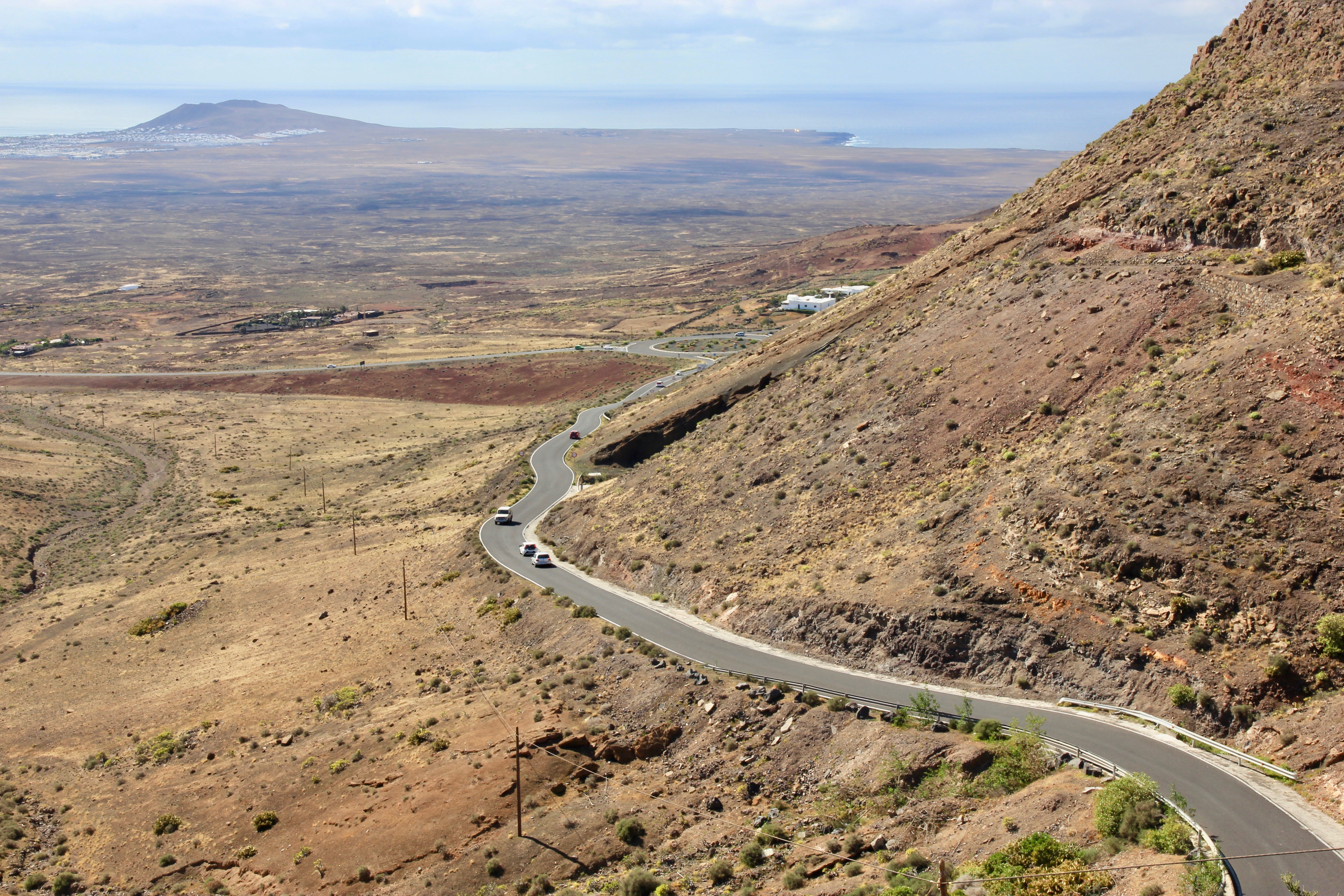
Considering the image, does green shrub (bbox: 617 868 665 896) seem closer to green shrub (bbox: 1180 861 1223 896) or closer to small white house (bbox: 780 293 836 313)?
green shrub (bbox: 1180 861 1223 896)

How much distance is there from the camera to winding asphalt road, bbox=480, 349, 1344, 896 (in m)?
14.2

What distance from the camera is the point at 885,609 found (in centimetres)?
2452

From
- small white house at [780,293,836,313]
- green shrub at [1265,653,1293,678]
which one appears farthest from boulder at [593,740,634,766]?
small white house at [780,293,836,313]

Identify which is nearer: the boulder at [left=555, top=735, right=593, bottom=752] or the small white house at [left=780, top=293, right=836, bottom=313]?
the boulder at [left=555, top=735, right=593, bottom=752]

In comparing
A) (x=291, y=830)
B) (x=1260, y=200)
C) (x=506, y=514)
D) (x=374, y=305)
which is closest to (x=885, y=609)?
(x=291, y=830)

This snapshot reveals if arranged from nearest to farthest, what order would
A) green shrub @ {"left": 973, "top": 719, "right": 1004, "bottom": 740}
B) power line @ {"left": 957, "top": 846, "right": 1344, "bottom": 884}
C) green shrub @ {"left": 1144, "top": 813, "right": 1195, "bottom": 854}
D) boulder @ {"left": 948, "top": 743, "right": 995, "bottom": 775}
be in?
power line @ {"left": 957, "top": 846, "right": 1344, "bottom": 884}
green shrub @ {"left": 1144, "top": 813, "right": 1195, "bottom": 854}
boulder @ {"left": 948, "top": 743, "right": 995, "bottom": 775}
green shrub @ {"left": 973, "top": 719, "right": 1004, "bottom": 740}

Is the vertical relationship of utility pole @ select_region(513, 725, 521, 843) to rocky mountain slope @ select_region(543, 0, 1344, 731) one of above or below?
below

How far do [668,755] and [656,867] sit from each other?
4.03 metres

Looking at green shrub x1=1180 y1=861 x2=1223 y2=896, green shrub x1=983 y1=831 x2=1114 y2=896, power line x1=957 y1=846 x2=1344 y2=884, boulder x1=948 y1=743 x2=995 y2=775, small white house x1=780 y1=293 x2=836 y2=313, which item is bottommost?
boulder x1=948 y1=743 x2=995 y2=775

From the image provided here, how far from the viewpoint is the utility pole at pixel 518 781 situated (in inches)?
Result: 816

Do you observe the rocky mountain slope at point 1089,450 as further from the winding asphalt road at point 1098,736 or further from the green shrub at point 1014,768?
the green shrub at point 1014,768

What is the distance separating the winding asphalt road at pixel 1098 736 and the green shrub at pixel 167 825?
1300cm

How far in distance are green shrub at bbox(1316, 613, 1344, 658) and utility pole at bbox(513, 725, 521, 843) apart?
16.5 metres

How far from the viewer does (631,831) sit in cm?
2008
